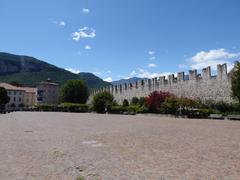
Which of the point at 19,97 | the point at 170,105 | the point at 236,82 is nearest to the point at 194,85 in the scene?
the point at 170,105

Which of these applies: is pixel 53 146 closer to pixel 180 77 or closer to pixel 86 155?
pixel 86 155

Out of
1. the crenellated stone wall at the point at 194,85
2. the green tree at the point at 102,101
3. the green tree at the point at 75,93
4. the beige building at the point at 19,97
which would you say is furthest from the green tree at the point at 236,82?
the beige building at the point at 19,97

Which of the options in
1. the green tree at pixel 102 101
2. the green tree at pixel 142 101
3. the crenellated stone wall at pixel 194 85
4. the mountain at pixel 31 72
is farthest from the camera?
the mountain at pixel 31 72

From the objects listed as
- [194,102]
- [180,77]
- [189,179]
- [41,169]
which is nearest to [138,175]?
[189,179]

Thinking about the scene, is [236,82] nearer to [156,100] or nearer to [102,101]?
[156,100]

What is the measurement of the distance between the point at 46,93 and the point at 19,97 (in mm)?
9345

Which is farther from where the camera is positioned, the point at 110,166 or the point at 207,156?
the point at 207,156

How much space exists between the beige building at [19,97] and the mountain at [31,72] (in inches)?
1217

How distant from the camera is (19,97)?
11294 centimetres

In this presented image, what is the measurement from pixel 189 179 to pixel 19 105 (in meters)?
113

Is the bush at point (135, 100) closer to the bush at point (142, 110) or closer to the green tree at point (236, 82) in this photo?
the bush at point (142, 110)

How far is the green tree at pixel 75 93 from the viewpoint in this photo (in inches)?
3132

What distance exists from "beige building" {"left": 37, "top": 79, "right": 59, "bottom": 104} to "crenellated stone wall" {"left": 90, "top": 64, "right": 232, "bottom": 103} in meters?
67.3

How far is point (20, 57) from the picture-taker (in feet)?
647
